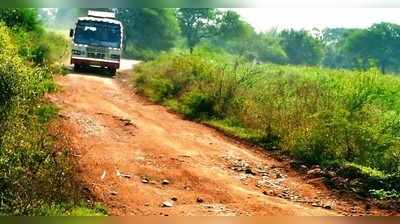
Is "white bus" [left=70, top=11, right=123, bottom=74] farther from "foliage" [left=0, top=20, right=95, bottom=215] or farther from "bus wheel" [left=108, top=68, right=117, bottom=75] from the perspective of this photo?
"foliage" [left=0, top=20, right=95, bottom=215]

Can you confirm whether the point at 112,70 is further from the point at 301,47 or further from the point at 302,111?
the point at 301,47

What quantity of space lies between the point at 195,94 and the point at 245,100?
1638mm

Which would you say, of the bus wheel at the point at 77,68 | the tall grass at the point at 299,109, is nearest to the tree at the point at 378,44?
the bus wheel at the point at 77,68

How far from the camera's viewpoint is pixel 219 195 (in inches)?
284

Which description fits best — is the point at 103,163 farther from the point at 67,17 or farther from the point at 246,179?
the point at 67,17

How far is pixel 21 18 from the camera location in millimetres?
21234

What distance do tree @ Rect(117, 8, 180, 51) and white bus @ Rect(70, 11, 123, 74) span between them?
128 ft

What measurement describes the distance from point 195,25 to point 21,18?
173ft

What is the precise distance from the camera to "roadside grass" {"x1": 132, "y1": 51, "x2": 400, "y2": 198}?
8781 millimetres

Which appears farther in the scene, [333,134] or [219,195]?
[333,134]

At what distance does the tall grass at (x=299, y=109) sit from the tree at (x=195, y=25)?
5456 centimetres

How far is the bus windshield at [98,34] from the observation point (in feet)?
70.1

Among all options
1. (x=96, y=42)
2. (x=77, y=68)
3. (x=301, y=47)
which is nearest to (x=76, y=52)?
(x=96, y=42)

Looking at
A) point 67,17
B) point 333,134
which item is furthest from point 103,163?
point 67,17
